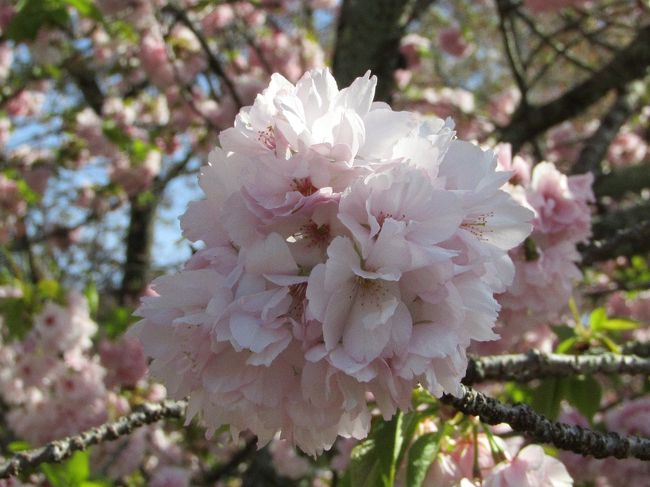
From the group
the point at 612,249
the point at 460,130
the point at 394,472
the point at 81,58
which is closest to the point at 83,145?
the point at 81,58

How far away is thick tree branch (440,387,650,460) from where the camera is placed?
39.2 inches

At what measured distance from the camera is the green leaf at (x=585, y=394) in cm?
155

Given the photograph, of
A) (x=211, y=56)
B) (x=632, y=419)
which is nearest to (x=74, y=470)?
(x=632, y=419)

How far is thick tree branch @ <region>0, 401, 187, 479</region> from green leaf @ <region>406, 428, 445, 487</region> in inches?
19.9

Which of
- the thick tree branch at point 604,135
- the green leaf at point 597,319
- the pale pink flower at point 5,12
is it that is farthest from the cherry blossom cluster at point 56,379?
the thick tree branch at point 604,135

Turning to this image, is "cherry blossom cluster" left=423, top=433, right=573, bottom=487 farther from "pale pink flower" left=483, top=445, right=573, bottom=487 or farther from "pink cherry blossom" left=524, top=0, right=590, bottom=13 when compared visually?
"pink cherry blossom" left=524, top=0, right=590, bottom=13

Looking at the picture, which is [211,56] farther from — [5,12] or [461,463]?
[461,463]

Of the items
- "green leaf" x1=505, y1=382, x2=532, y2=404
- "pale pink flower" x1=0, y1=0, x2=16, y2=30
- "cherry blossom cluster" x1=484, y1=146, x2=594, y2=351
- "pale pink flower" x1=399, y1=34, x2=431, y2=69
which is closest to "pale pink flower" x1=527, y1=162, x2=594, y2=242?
"cherry blossom cluster" x1=484, y1=146, x2=594, y2=351

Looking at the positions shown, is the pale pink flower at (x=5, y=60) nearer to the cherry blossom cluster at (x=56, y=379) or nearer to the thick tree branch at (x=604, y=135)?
the cherry blossom cluster at (x=56, y=379)

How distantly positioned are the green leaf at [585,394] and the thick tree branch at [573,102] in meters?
1.76

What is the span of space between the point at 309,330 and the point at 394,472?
467 mm

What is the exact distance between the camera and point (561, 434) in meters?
1.03

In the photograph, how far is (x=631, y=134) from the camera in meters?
5.70

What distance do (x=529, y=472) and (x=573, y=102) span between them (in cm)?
253
